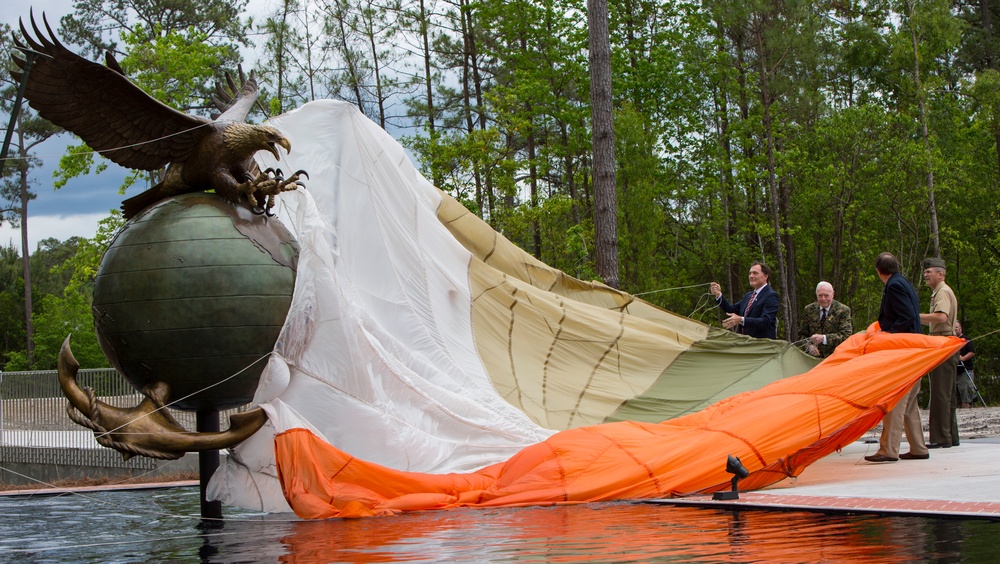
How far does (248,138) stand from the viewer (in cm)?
746

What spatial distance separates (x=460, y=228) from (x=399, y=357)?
2048 millimetres

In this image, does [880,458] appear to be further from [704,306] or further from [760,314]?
[704,306]

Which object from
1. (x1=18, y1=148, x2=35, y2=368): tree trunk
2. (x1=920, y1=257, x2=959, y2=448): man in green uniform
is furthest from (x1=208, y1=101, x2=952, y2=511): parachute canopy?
(x1=18, y1=148, x2=35, y2=368): tree trunk

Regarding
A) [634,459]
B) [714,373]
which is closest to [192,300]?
[634,459]

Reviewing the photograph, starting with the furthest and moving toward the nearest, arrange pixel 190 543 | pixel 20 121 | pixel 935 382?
1. pixel 20 121
2. pixel 935 382
3. pixel 190 543

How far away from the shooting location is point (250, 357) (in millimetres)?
7027

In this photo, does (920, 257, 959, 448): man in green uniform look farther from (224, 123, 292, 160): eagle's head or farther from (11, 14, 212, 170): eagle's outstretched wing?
(11, 14, 212, 170): eagle's outstretched wing

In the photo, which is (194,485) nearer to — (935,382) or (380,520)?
(380,520)

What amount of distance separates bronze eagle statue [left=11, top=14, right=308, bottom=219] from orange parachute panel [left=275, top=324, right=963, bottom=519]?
1.97m

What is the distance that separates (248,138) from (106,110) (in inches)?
39.7

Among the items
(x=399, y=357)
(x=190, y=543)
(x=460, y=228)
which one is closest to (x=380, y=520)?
(x=190, y=543)

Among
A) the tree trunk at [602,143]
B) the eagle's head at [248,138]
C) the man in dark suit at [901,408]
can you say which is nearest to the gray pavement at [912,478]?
the man in dark suit at [901,408]

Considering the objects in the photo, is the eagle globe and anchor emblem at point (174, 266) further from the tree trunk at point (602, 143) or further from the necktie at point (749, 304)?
the tree trunk at point (602, 143)

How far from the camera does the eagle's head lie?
7379 millimetres
